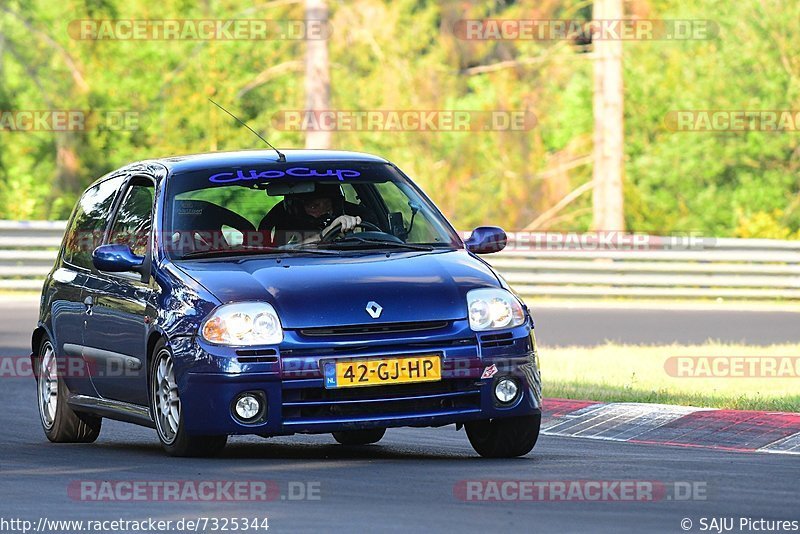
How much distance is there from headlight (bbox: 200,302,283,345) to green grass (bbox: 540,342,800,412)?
4.09 meters

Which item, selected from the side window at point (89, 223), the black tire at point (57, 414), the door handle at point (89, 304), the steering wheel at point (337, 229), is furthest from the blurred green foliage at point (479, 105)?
the steering wheel at point (337, 229)

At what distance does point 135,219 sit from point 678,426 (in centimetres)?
349

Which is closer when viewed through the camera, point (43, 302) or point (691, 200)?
point (43, 302)

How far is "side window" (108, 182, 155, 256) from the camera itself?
33.9ft

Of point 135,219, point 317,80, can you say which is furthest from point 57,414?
point 317,80

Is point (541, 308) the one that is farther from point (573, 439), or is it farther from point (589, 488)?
point (589, 488)

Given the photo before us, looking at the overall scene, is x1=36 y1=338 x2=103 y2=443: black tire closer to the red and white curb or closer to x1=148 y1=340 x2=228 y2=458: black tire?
x1=148 y1=340 x2=228 y2=458: black tire

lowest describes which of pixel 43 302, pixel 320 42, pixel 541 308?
pixel 541 308

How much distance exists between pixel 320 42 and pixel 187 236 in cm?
2027

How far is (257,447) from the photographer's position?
10.5 m

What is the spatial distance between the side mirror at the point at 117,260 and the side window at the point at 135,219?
0.09 m

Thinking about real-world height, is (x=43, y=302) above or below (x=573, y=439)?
above

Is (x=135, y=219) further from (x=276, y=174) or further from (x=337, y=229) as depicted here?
(x=337, y=229)

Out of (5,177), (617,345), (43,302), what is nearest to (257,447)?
(43,302)
